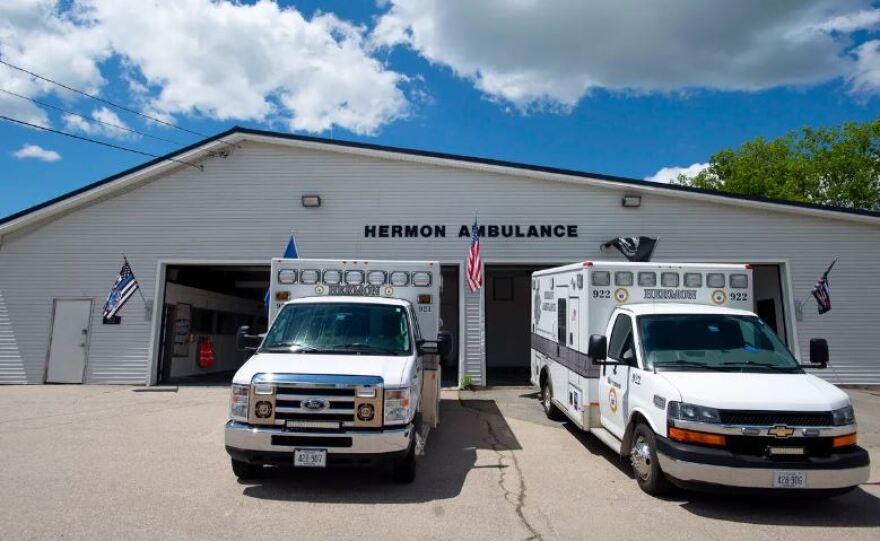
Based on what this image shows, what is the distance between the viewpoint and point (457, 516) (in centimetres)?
546

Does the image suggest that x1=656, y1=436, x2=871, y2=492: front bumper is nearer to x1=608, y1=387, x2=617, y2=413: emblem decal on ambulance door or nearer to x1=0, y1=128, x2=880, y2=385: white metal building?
x1=608, y1=387, x2=617, y2=413: emblem decal on ambulance door

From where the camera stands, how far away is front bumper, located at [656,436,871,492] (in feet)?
17.4

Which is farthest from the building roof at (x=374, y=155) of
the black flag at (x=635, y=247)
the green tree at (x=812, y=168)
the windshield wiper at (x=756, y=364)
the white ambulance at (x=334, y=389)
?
the green tree at (x=812, y=168)

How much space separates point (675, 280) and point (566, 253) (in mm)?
7391

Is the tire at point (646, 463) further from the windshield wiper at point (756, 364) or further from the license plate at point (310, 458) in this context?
the license plate at point (310, 458)

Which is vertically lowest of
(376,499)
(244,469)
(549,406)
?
(376,499)

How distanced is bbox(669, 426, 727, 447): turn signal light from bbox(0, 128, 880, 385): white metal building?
9553 millimetres

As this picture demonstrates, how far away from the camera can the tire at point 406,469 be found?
6355mm

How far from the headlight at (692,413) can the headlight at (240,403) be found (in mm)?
4255

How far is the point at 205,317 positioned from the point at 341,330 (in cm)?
1371

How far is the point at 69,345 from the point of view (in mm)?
15406

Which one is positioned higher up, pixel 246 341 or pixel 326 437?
pixel 246 341

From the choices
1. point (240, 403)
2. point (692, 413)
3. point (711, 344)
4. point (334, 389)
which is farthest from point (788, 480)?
point (240, 403)

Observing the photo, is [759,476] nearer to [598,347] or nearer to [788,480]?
[788,480]
